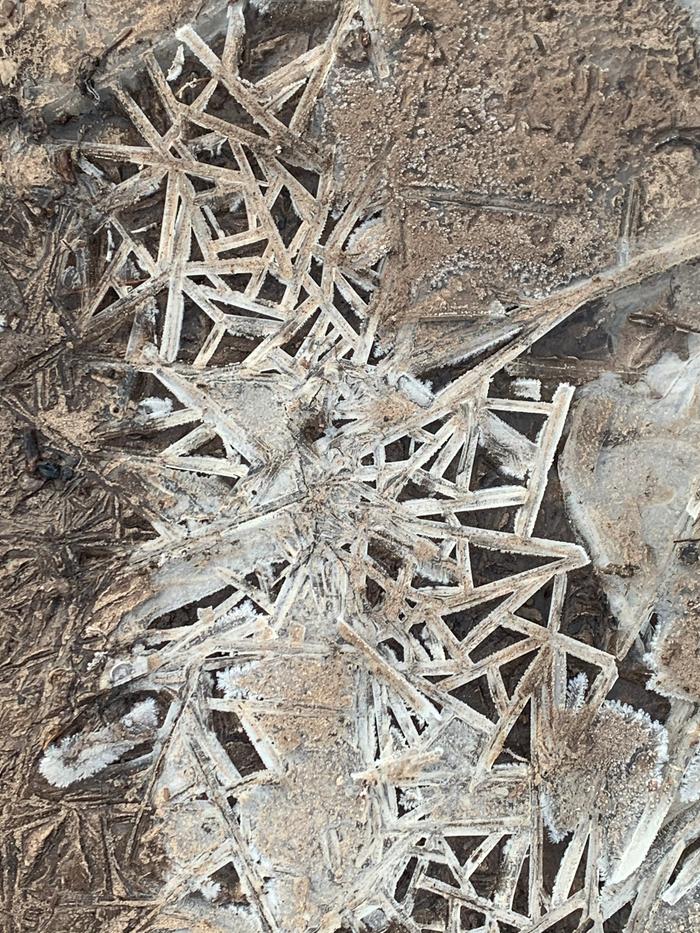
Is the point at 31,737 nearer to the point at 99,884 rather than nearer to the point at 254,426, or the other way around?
the point at 99,884

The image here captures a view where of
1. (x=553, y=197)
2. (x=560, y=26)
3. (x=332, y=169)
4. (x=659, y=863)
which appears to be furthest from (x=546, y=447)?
(x=659, y=863)

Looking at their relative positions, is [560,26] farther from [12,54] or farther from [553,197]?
[12,54]

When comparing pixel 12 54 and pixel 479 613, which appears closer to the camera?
pixel 12 54

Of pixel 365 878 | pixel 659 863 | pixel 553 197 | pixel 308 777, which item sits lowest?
pixel 659 863

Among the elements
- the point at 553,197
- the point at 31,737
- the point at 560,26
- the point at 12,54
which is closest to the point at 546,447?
the point at 553,197

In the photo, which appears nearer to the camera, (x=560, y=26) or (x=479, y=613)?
(x=560, y=26)

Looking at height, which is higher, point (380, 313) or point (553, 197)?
point (553, 197)

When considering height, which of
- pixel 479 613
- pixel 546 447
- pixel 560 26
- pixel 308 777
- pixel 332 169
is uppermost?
pixel 560 26

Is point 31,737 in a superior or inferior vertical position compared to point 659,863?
superior
